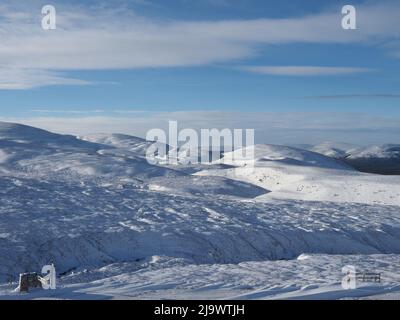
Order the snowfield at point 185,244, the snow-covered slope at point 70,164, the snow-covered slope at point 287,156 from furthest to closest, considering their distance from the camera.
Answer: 1. the snow-covered slope at point 287,156
2. the snow-covered slope at point 70,164
3. the snowfield at point 185,244

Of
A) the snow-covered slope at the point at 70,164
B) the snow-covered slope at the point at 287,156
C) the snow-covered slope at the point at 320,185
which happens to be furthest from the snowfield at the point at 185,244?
the snow-covered slope at the point at 287,156

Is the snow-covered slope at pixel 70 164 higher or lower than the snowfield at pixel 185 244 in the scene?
higher

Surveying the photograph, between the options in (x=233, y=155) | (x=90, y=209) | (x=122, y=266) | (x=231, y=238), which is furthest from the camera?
(x=233, y=155)

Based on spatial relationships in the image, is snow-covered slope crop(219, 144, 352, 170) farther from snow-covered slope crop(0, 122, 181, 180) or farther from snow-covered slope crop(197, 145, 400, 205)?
snow-covered slope crop(197, 145, 400, 205)

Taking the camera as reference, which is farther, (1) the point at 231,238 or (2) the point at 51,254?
(1) the point at 231,238

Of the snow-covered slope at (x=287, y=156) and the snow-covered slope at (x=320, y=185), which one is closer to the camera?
the snow-covered slope at (x=320, y=185)

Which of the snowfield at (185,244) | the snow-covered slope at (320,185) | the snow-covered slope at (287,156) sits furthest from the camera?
the snow-covered slope at (287,156)

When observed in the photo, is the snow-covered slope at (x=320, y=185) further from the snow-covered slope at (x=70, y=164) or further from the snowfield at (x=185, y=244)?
the snow-covered slope at (x=70, y=164)

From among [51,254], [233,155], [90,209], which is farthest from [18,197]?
[233,155]

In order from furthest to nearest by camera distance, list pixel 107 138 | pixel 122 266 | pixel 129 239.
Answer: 1. pixel 107 138
2. pixel 129 239
3. pixel 122 266

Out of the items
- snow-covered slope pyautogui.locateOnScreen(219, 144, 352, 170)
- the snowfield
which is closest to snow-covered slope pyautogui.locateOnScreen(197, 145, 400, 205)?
the snowfield
